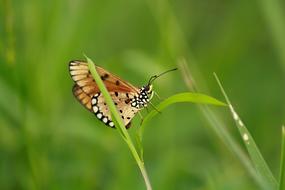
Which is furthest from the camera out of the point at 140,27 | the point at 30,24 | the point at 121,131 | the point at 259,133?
the point at 140,27

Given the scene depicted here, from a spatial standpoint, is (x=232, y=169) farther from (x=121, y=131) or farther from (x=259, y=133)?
(x=121, y=131)

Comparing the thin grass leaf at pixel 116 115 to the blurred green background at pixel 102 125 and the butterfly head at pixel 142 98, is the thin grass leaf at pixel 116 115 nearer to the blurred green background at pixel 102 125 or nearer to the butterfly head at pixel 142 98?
the butterfly head at pixel 142 98

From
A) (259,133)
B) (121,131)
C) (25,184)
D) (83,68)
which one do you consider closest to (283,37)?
(259,133)

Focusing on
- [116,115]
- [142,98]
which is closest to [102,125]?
[142,98]

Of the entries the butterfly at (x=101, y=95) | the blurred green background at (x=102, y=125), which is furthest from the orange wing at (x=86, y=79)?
the blurred green background at (x=102, y=125)

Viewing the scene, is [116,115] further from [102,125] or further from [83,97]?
[102,125]

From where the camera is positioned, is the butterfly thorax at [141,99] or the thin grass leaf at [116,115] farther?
the butterfly thorax at [141,99]
